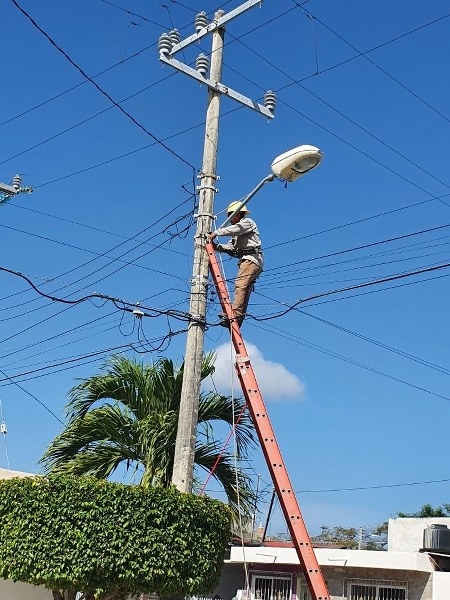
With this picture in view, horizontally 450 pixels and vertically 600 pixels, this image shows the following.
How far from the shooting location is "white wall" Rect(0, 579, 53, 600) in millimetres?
14227

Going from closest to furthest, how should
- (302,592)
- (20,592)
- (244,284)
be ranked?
(244,284) < (20,592) < (302,592)

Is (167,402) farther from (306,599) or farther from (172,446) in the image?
(306,599)

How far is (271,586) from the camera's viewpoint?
75.0ft

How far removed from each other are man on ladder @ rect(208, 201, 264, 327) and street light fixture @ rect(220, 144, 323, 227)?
0.91 meters

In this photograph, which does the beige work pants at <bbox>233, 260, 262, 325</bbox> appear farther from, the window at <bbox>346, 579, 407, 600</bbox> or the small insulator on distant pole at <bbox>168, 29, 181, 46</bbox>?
the window at <bbox>346, 579, 407, 600</bbox>

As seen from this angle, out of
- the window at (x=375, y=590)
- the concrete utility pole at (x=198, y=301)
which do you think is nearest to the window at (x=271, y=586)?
the window at (x=375, y=590)

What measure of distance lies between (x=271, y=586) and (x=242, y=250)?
13.2 m

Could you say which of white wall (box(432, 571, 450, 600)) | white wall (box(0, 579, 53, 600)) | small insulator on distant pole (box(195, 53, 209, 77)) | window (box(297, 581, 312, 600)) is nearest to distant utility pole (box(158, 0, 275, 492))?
small insulator on distant pole (box(195, 53, 209, 77))

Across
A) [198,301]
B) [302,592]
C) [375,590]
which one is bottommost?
[302,592]

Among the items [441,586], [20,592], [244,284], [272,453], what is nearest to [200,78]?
[244,284]

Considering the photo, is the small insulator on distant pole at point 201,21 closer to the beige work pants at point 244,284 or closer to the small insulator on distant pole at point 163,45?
the small insulator on distant pole at point 163,45

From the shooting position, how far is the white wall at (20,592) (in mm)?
14227

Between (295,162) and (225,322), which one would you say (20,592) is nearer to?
(225,322)

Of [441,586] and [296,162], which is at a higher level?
[296,162]
